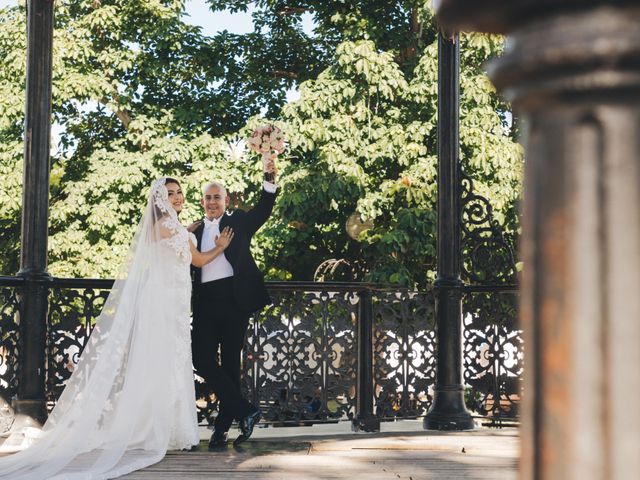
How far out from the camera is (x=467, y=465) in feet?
17.1

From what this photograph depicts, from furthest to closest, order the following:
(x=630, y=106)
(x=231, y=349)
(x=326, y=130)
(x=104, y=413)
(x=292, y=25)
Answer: (x=292, y=25) → (x=326, y=130) → (x=231, y=349) → (x=104, y=413) → (x=630, y=106)

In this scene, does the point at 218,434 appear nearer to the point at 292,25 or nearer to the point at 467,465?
the point at 467,465

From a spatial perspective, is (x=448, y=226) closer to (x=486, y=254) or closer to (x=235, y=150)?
(x=486, y=254)

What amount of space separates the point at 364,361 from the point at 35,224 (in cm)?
268

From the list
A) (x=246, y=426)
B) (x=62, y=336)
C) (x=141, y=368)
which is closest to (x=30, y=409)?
(x=62, y=336)

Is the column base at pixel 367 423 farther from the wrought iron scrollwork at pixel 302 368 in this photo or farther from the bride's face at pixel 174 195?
the bride's face at pixel 174 195

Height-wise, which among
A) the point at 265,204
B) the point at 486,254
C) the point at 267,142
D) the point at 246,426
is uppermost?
the point at 267,142

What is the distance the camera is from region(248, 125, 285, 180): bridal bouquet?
233 inches

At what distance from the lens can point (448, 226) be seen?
714 cm

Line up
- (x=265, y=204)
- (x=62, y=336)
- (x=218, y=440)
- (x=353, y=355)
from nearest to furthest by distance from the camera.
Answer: (x=218, y=440) → (x=265, y=204) → (x=62, y=336) → (x=353, y=355)

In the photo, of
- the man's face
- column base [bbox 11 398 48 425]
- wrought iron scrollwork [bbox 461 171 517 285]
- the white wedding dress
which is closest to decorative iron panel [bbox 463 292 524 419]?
wrought iron scrollwork [bbox 461 171 517 285]

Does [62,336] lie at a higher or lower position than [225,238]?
lower

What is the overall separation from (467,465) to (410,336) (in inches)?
87.5

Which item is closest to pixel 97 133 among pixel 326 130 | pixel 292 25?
pixel 292 25
